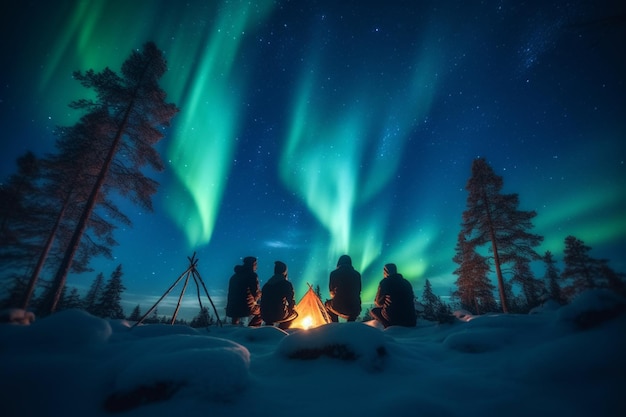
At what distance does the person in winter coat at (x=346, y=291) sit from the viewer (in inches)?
321

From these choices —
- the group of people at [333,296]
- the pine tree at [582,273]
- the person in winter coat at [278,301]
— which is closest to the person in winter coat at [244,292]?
the group of people at [333,296]

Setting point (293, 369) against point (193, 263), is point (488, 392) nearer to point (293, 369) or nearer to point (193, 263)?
point (293, 369)

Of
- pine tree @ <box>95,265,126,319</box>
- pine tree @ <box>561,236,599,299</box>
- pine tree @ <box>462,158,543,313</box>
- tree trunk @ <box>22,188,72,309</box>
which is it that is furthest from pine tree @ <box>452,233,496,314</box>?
pine tree @ <box>95,265,126,319</box>

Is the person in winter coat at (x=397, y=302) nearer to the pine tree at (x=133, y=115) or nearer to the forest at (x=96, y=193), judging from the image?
the forest at (x=96, y=193)

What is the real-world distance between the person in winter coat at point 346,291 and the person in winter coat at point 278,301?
1.54 metres

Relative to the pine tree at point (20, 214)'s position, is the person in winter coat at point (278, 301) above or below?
below

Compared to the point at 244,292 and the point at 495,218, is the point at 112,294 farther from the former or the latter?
the point at 495,218

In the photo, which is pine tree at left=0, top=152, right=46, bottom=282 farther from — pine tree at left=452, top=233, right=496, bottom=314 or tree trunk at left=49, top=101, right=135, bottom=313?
pine tree at left=452, top=233, right=496, bottom=314

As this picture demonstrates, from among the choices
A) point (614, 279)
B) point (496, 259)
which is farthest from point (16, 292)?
point (496, 259)

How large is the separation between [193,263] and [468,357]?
338 inches

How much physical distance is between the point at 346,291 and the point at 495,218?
1396cm

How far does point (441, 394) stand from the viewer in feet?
7.33

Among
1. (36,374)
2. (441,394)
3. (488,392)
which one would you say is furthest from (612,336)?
(36,374)

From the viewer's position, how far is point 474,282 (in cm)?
1961
